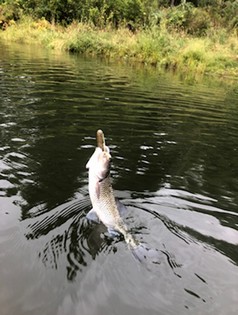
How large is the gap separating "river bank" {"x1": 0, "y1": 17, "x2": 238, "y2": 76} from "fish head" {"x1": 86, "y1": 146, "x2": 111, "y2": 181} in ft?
53.8

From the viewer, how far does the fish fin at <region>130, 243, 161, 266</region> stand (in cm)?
388

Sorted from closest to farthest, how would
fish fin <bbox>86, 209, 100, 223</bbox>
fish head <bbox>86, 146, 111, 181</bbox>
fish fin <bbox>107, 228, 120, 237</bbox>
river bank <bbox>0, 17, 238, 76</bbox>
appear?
fish head <bbox>86, 146, 111, 181</bbox>
fish fin <bbox>107, 228, 120, 237</bbox>
fish fin <bbox>86, 209, 100, 223</bbox>
river bank <bbox>0, 17, 238, 76</bbox>

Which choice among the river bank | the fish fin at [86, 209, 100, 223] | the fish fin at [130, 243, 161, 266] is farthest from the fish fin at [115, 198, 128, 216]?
the river bank

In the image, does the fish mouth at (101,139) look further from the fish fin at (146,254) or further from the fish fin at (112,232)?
the fish fin at (146,254)

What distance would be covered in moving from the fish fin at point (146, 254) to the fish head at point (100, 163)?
0.87 metres

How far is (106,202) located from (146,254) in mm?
696

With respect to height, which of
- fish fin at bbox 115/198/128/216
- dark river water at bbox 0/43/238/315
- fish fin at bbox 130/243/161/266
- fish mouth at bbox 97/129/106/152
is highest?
fish mouth at bbox 97/129/106/152

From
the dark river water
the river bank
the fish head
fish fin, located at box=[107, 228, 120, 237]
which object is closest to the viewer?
the dark river water

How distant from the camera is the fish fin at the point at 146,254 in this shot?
12.7 feet

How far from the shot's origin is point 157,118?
32.4 feet

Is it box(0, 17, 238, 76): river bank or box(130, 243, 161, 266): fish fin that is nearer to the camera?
box(130, 243, 161, 266): fish fin

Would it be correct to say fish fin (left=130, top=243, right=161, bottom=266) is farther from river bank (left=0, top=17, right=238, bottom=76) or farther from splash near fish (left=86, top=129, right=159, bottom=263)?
river bank (left=0, top=17, right=238, bottom=76)

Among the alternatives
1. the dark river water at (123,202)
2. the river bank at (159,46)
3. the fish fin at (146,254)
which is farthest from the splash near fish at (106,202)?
the river bank at (159,46)

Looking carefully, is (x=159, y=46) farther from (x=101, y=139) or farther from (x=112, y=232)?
(x=101, y=139)
